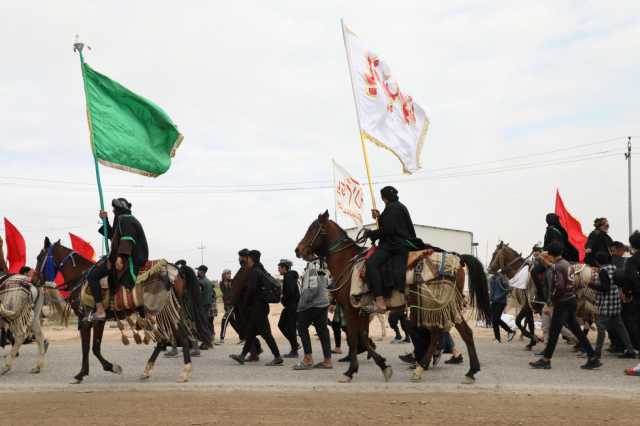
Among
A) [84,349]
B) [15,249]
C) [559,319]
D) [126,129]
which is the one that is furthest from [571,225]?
[15,249]

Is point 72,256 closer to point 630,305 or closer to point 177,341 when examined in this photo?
point 177,341

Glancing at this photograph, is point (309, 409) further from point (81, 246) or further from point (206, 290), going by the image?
point (81, 246)

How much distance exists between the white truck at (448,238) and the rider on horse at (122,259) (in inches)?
1247

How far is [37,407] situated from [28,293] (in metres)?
4.11

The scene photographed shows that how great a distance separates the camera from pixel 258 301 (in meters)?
13.2

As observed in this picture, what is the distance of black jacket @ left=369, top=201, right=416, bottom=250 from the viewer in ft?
33.9

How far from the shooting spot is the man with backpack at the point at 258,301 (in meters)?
13.1

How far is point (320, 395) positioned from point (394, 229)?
268cm

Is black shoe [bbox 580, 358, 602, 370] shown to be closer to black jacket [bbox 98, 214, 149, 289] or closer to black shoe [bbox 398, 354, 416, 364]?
black shoe [bbox 398, 354, 416, 364]

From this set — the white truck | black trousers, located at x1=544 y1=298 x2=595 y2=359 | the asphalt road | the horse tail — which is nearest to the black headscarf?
the horse tail

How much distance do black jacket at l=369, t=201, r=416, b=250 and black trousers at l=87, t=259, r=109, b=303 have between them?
4.22 meters

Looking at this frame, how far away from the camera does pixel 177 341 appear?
1119 cm

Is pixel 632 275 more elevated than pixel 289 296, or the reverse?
pixel 632 275

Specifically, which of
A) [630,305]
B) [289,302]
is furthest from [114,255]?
[630,305]
